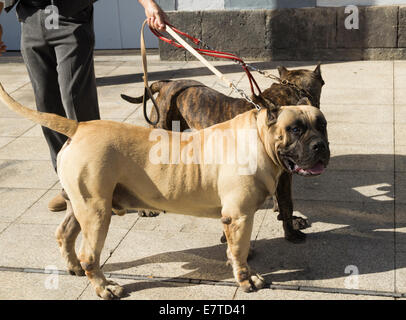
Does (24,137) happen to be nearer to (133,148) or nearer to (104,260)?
(104,260)

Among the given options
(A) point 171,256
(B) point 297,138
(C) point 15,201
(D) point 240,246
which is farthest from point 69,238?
(B) point 297,138

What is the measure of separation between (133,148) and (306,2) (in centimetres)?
719

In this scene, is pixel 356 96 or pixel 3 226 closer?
pixel 3 226

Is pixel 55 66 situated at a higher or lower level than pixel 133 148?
higher

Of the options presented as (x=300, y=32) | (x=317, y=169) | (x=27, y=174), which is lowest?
(x=27, y=174)

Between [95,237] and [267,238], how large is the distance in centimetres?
168

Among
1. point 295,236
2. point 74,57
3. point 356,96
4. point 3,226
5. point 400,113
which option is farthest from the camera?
point 356,96

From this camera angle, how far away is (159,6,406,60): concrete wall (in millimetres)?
10258

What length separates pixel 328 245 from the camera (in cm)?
506

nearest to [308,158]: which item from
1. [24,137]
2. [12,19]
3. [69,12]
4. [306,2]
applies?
[69,12]

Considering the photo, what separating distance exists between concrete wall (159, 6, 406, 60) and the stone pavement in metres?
2.66

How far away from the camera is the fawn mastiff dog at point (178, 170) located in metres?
4.14

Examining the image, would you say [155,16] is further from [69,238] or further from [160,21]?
[69,238]

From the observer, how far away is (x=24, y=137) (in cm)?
789
